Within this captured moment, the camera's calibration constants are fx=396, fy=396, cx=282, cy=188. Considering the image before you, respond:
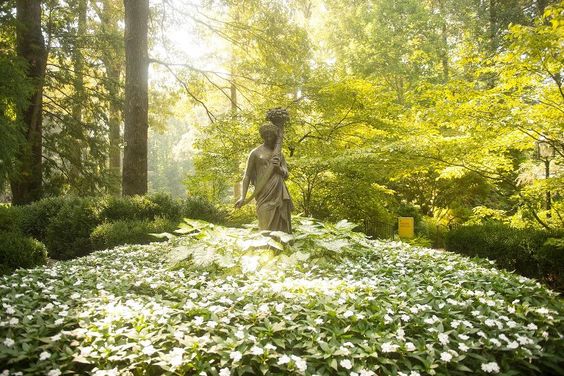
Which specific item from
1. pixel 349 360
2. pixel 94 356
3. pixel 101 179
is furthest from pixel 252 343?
pixel 101 179

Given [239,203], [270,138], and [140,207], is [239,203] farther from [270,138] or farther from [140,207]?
[140,207]

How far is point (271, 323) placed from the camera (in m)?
3.38

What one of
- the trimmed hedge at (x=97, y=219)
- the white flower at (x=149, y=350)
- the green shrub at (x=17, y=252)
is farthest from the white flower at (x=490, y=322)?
the trimmed hedge at (x=97, y=219)

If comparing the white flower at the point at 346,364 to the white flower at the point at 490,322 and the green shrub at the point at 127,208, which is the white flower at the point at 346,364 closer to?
the white flower at the point at 490,322

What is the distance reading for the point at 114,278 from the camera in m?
5.00

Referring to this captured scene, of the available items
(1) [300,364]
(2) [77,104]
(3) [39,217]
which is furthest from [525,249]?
(2) [77,104]

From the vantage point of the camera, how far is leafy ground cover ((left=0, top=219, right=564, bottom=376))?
2820mm

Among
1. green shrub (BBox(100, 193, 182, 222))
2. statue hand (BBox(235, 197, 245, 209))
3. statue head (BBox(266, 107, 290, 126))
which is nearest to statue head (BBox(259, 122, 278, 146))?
statue head (BBox(266, 107, 290, 126))

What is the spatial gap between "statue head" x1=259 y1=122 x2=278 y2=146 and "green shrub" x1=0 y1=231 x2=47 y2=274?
4396mm

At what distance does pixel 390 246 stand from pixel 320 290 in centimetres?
362

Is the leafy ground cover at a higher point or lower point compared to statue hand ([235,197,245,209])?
lower

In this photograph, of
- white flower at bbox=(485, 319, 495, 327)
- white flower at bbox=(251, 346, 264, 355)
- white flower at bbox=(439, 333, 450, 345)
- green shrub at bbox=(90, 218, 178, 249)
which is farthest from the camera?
green shrub at bbox=(90, 218, 178, 249)

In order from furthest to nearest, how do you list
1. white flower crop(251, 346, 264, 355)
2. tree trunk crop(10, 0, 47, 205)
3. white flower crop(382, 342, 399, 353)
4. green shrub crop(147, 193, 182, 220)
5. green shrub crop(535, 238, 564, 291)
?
tree trunk crop(10, 0, 47, 205) < green shrub crop(147, 193, 182, 220) < green shrub crop(535, 238, 564, 291) < white flower crop(382, 342, 399, 353) < white flower crop(251, 346, 264, 355)

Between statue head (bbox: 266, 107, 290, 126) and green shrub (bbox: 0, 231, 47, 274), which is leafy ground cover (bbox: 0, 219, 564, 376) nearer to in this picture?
green shrub (bbox: 0, 231, 47, 274)
